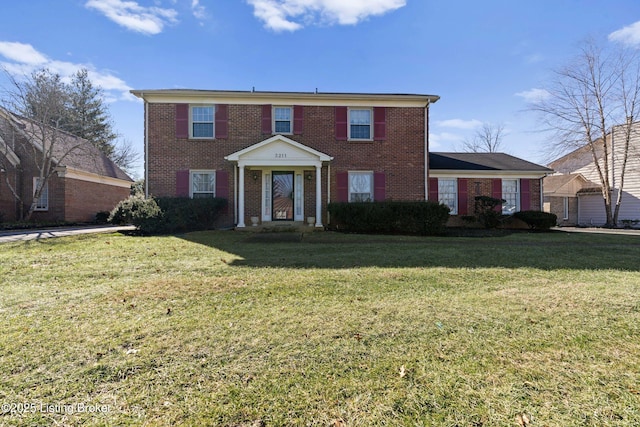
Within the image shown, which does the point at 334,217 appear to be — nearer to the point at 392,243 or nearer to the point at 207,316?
the point at 392,243

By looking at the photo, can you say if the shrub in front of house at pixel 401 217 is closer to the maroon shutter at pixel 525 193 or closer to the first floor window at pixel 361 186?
the first floor window at pixel 361 186

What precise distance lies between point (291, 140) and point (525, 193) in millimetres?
12007

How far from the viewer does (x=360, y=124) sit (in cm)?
1428

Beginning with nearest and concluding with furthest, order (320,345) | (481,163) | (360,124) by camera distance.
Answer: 1. (320,345)
2. (360,124)
3. (481,163)

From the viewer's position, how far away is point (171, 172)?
13.6 meters

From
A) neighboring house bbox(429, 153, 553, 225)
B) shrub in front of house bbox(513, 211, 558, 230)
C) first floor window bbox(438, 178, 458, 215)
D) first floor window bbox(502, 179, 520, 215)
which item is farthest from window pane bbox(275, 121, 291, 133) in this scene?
shrub in front of house bbox(513, 211, 558, 230)

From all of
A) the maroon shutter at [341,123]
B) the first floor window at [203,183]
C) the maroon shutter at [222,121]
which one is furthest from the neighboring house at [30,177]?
the maroon shutter at [341,123]

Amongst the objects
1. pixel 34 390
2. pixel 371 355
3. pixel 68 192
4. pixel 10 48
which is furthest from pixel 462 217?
pixel 10 48

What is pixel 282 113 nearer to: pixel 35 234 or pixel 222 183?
pixel 222 183

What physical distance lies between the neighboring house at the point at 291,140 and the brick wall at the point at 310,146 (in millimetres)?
42

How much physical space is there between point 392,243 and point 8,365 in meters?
8.39

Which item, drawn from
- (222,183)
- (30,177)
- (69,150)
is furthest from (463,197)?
(30,177)

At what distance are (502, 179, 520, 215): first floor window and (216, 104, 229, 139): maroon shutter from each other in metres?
13.6

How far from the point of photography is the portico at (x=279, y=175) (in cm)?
1272
